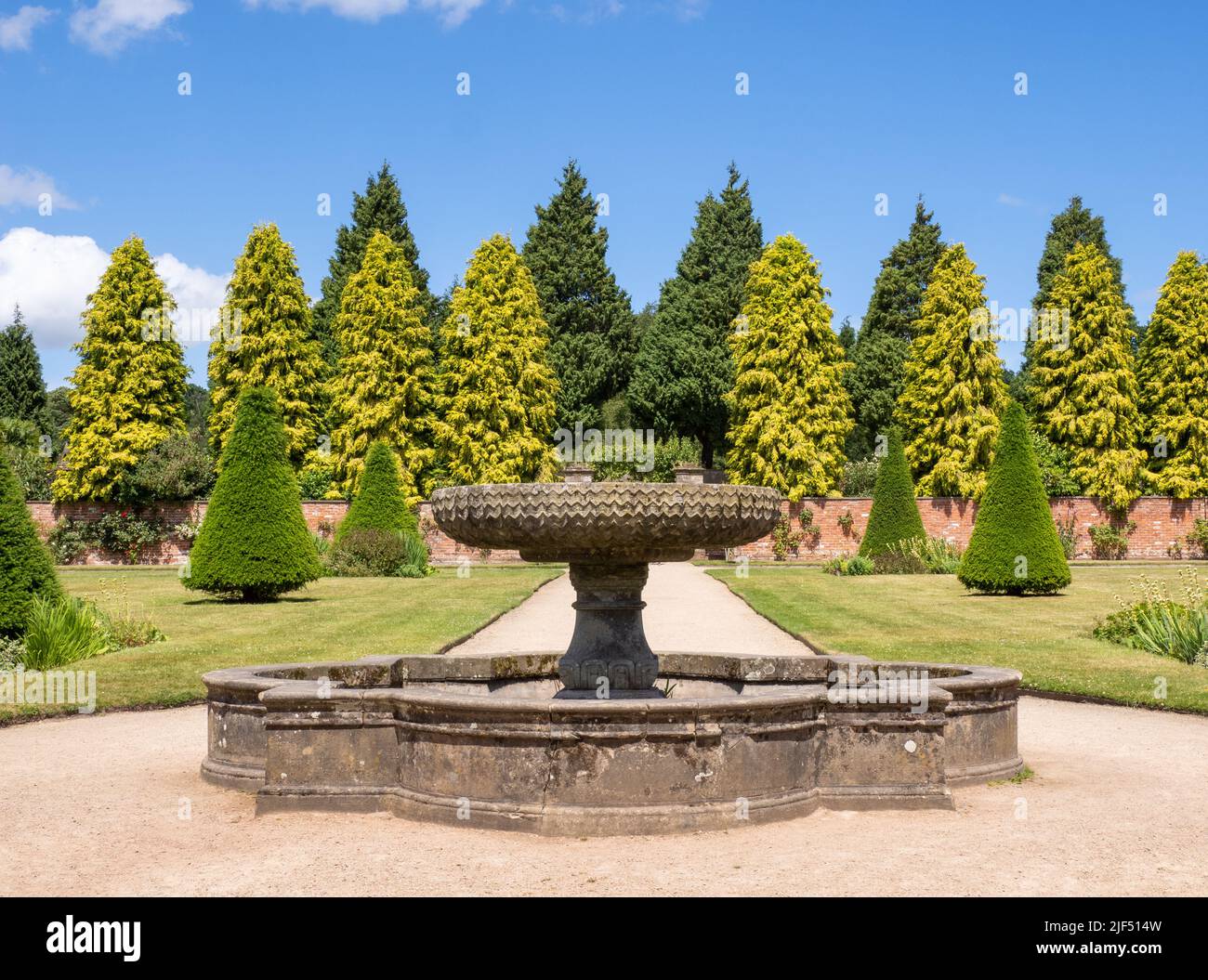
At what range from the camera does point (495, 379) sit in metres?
42.8

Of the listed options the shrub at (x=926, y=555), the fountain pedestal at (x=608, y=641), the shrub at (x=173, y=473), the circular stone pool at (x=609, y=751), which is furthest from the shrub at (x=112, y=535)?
the fountain pedestal at (x=608, y=641)

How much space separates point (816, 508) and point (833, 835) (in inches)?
1398

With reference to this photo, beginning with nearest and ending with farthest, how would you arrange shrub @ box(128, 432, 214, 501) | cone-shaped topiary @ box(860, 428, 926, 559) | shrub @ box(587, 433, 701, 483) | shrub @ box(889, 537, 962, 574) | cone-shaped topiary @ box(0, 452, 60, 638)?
1. cone-shaped topiary @ box(0, 452, 60, 638)
2. shrub @ box(889, 537, 962, 574)
3. cone-shaped topiary @ box(860, 428, 926, 559)
4. shrub @ box(128, 432, 214, 501)
5. shrub @ box(587, 433, 701, 483)

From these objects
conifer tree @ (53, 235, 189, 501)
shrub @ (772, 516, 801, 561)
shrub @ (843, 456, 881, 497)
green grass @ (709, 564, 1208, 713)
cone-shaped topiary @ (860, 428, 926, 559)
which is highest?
conifer tree @ (53, 235, 189, 501)

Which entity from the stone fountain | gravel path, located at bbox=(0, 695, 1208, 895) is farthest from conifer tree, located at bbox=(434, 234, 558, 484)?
gravel path, located at bbox=(0, 695, 1208, 895)

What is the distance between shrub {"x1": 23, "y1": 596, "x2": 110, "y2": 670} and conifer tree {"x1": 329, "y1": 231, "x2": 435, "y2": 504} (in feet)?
90.9

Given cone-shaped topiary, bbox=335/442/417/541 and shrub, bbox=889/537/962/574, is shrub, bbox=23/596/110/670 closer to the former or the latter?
cone-shaped topiary, bbox=335/442/417/541

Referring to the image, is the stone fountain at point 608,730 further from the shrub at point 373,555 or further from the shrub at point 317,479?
the shrub at point 317,479

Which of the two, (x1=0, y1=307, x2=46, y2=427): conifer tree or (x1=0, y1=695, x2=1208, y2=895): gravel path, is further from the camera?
(x1=0, y1=307, x2=46, y2=427): conifer tree

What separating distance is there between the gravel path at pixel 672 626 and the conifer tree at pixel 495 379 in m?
17.4

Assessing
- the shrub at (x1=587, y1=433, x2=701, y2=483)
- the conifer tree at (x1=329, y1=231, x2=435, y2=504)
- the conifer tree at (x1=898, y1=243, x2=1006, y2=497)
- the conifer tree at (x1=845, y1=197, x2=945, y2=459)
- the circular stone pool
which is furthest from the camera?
the conifer tree at (x1=845, y1=197, x2=945, y2=459)

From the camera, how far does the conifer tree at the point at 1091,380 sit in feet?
136

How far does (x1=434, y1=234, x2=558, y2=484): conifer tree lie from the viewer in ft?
139

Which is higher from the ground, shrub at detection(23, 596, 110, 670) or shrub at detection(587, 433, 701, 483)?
shrub at detection(587, 433, 701, 483)
